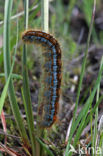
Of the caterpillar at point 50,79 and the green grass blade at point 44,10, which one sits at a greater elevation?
the green grass blade at point 44,10

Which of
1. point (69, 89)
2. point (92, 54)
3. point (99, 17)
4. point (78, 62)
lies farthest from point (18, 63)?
point (99, 17)

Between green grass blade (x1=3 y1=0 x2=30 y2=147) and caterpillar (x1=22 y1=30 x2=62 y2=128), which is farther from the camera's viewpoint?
caterpillar (x1=22 y1=30 x2=62 y2=128)

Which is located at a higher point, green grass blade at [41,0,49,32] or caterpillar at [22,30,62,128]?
green grass blade at [41,0,49,32]

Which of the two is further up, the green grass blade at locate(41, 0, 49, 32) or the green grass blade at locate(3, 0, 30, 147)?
the green grass blade at locate(41, 0, 49, 32)

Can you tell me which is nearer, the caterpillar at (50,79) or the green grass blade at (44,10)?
the green grass blade at (44,10)

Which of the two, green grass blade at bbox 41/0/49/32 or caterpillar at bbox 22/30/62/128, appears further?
caterpillar at bbox 22/30/62/128

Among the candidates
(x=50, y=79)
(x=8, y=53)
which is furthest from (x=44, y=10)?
(x=50, y=79)

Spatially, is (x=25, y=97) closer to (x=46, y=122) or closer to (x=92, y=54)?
(x=46, y=122)

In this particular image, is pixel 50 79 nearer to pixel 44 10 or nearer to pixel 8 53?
pixel 8 53
